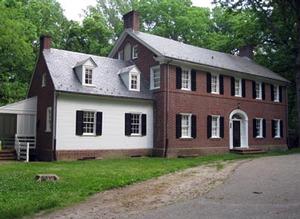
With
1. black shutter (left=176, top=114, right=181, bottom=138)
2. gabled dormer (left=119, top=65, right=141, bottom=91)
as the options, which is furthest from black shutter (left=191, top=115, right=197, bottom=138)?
gabled dormer (left=119, top=65, right=141, bottom=91)

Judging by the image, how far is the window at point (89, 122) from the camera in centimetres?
2191

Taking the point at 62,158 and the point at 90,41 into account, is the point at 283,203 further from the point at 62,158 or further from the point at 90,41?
the point at 90,41

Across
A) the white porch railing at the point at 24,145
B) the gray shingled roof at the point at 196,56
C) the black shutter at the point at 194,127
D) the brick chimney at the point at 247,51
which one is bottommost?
the white porch railing at the point at 24,145

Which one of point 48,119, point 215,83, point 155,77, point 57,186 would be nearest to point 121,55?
point 155,77

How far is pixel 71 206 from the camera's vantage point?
9.61 metres

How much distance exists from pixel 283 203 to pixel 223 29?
40.8 meters

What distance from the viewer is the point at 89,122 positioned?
871 inches

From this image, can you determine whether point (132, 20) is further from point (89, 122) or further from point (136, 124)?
point (89, 122)

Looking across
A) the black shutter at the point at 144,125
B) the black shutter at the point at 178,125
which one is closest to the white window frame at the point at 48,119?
the black shutter at the point at 144,125

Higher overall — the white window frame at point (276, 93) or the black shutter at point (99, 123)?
the white window frame at point (276, 93)

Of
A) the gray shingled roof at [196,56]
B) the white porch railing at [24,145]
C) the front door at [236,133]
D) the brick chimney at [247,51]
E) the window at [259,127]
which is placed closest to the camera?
the white porch railing at [24,145]

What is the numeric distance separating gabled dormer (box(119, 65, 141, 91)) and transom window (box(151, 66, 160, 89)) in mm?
925

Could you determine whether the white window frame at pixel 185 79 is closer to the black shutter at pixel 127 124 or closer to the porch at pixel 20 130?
the black shutter at pixel 127 124

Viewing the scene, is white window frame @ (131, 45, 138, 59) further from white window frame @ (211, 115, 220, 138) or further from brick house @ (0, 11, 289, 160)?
white window frame @ (211, 115, 220, 138)
